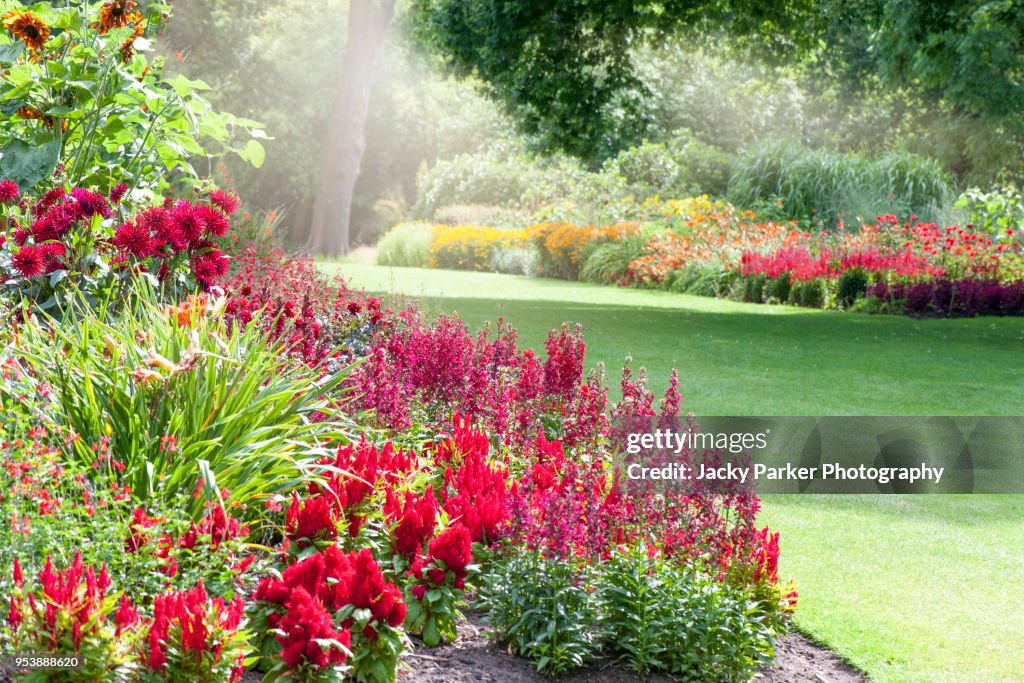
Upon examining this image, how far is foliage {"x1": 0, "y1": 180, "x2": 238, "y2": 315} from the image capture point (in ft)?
15.3

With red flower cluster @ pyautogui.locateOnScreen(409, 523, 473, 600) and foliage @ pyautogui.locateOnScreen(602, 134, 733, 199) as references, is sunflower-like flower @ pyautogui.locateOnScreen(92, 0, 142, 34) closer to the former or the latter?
red flower cluster @ pyautogui.locateOnScreen(409, 523, 473, 600)

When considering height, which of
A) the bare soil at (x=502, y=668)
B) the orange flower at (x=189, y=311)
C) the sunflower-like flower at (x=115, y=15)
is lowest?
the bare soil at (x=502, y=668)

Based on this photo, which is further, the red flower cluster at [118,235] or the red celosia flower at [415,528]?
the red flower cluster at [118,235]

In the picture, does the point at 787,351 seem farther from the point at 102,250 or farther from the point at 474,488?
the point at 474,488

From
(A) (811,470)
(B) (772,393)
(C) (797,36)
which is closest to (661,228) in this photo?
(C) (797,36)

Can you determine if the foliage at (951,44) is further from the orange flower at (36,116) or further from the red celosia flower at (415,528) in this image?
the red celosia flower at (415,528)

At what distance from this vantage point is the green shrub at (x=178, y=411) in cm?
325

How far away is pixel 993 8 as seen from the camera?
12.9 meters

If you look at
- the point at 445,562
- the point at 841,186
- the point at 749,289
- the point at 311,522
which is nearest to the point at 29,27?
the point at 311,522

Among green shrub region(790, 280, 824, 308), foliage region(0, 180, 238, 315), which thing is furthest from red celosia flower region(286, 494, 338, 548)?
green shrub region(790, 280, 824, 308)

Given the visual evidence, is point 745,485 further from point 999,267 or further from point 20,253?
point 999,267

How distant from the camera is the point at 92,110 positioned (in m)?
6.01

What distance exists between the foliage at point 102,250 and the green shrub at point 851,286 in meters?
11.1

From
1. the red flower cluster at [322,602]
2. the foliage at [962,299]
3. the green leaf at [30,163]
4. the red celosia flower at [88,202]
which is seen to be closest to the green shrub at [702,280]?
the foliage at [962,299]
